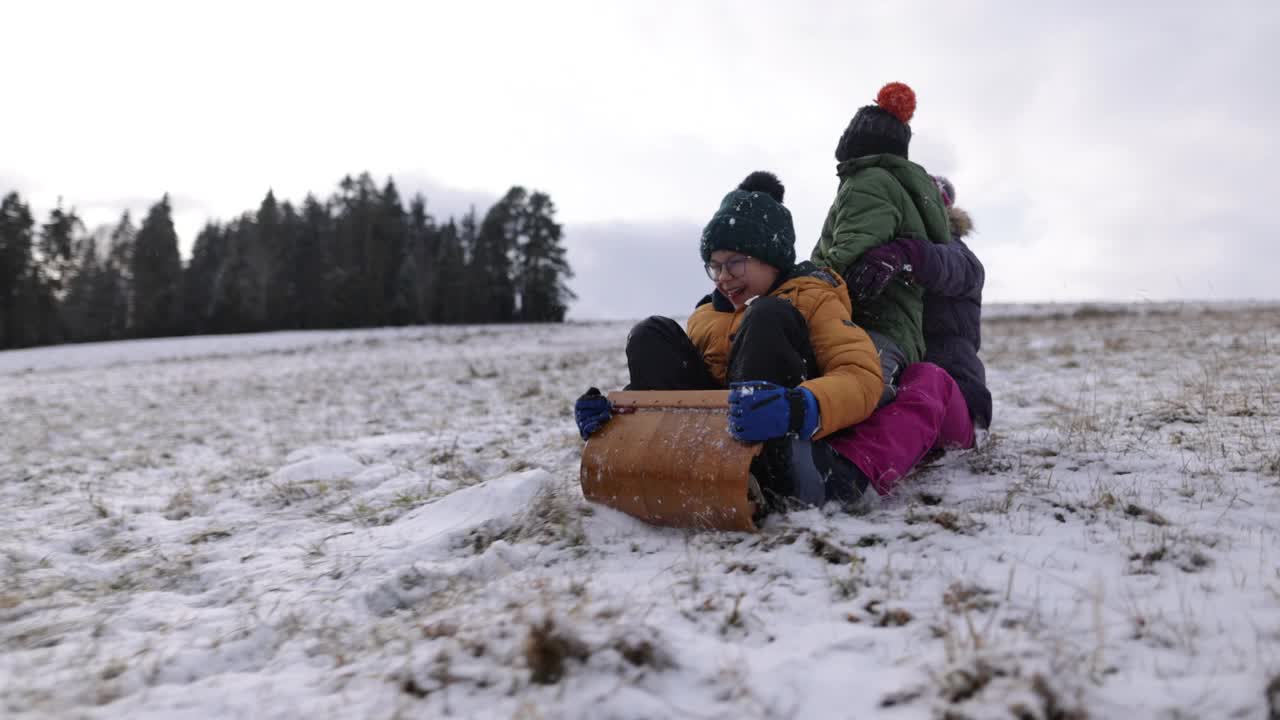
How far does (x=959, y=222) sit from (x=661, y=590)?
3.01 m

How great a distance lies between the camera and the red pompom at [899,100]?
372 cm

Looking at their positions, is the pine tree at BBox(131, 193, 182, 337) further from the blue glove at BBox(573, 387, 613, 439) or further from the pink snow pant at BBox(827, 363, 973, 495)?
the pink snow pant at BBox(827, 363, 973, 495)

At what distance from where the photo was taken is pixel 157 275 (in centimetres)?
4203

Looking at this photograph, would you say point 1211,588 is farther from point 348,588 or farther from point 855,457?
point 348,588

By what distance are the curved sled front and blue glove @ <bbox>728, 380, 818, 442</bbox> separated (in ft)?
0.30

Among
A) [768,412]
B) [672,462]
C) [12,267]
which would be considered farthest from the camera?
[12,267]

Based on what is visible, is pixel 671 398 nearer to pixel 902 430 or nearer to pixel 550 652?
pixel 902 430

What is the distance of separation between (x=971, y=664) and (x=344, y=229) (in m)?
46.2

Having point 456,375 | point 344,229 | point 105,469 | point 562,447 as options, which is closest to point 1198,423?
point 562,447

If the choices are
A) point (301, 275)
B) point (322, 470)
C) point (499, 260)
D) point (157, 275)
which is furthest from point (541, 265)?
point (322, 470)

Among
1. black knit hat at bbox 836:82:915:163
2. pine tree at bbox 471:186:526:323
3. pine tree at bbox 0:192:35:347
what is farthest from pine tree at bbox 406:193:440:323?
black knit hat at bbox 836:82:915:163

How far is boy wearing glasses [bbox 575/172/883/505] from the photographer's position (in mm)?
2756

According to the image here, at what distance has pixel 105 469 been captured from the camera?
5.58 metres

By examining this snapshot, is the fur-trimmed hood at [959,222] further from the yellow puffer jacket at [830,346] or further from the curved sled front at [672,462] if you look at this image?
the curved sled front at [672,462]
